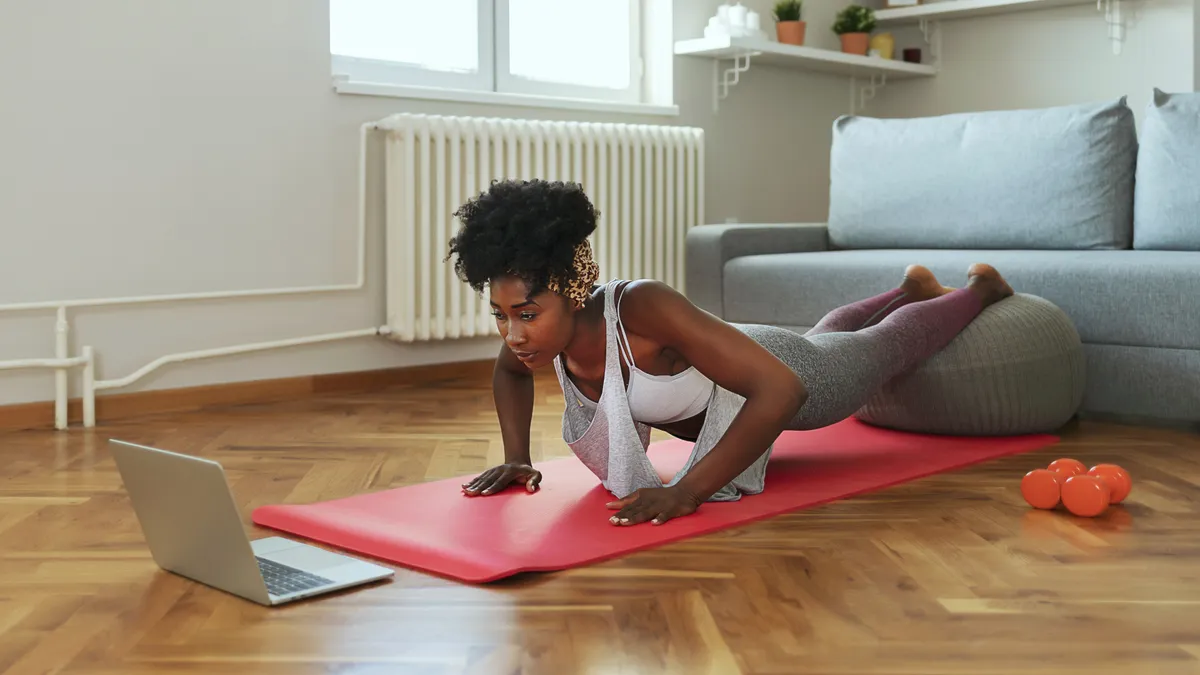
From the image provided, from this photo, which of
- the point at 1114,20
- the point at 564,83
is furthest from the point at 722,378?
the point at 1114,20

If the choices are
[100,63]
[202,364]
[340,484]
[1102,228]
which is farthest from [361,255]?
[1102,228]

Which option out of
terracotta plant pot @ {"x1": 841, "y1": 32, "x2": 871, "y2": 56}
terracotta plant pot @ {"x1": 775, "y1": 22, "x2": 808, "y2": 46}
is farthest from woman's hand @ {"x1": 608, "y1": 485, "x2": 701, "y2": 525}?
terracotta plant pot @ {"x1": 841, "y1": 32, "x2": 871, "y2": 56}

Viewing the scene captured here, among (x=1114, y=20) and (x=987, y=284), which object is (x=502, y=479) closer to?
(x=987, y=284)

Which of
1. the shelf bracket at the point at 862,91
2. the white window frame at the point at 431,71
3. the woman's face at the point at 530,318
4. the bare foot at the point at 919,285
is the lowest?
the woman's face at the point at 530,318

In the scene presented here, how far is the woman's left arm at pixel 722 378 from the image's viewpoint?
195 cm

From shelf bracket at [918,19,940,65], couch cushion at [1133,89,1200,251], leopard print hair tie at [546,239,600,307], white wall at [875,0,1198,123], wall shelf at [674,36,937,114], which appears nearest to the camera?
leopard print hair tie at [546,239,600,307]

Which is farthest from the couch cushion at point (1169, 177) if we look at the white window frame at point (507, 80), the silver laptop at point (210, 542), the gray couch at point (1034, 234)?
the silver laptop at point (210, 542)

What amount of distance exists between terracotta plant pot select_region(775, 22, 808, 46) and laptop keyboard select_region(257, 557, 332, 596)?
353 cm

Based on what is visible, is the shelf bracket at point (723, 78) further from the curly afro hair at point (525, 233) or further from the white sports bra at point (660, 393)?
the curly afro hair at point (525, 233)

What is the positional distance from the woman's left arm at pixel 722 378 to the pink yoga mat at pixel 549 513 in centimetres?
7

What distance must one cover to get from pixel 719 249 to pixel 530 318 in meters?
1.97

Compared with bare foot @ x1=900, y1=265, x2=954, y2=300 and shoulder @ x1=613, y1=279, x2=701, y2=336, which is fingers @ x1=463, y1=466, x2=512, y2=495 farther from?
bare foot @ x1=900, y1=265, x2=954, y2=300

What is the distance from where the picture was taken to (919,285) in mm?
2879

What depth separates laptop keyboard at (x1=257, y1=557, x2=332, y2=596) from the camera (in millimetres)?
1658
